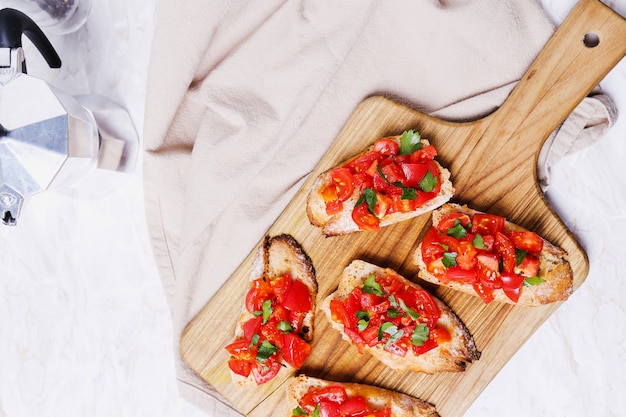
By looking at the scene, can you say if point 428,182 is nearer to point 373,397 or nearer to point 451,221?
point 451,221

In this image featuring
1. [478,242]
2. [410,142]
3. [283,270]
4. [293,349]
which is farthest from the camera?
[283,270]

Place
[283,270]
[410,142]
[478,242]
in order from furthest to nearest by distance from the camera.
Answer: [283,270] → [410,142] → [478,242]

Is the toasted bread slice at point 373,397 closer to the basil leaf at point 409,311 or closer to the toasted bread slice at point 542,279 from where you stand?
the basil leaf at point 409,311

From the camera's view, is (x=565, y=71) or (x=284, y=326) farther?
(x=284, y=326)

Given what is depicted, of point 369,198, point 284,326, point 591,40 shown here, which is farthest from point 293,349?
point 591,40

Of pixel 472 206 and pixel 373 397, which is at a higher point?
pixel 472 206
